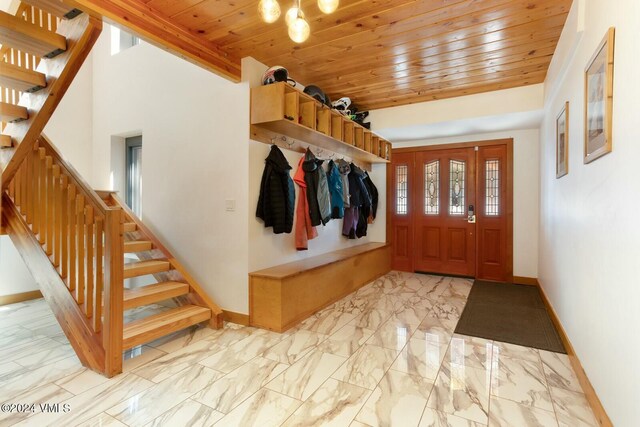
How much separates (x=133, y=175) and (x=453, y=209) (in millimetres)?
4703

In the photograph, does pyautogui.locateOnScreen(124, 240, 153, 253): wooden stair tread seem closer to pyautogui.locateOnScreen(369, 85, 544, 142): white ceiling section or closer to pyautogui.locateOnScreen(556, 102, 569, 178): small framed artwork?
pyautogui.locateOnScreen(369, 85, 544, 142): white ceiling section

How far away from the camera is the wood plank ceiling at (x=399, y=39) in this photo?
2.30m

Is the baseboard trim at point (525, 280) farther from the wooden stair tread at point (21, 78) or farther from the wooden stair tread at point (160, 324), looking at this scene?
the wooden stair tread at point (21, 78)

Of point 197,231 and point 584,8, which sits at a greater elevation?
point 584,8

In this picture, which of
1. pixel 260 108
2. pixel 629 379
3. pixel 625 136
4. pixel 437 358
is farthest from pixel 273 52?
pixel 629 379

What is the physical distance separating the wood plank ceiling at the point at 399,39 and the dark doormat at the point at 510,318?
252 centimetres

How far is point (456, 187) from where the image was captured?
5.04 metres

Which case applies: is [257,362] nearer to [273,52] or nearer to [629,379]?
[629,379]

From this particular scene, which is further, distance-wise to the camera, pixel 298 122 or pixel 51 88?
pixel 298 122

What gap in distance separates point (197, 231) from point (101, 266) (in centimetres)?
113

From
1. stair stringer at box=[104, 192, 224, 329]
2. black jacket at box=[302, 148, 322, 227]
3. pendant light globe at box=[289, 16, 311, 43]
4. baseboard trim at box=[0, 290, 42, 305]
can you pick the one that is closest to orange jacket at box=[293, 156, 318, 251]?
black jacket at box=[302, 148, 322, 227]

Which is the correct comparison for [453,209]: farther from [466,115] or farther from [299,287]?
[299,287]

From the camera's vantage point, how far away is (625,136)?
1355 millimetres

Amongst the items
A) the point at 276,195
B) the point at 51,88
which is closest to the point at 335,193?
the point at 276,195
